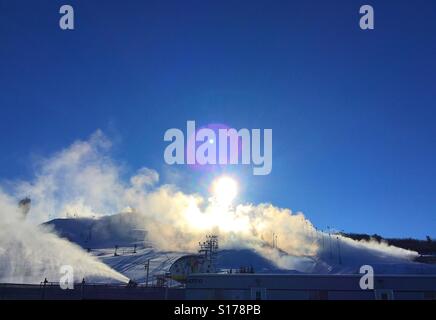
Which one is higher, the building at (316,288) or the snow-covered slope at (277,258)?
the building at (316,288)

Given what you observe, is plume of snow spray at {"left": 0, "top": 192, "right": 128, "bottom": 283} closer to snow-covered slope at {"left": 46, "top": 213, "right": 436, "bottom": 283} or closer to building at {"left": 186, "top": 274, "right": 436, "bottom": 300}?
snow-covered slope at {"left": 46, "top": 213, "right": 436, "bottom": 283}

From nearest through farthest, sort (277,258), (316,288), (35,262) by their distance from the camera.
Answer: (316,288) < (35,262) < (277,258)

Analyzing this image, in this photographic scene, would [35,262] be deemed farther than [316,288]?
Yes

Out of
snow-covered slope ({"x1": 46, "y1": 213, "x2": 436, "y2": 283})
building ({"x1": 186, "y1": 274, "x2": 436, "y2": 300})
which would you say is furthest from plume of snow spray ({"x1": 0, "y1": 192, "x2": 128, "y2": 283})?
building ({"x1": 186, "y1": 274, "x2": 436, "y2": 300})

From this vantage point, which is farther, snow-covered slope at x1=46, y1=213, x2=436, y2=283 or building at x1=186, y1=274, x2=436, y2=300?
snow-covered slope at x1=46, y1=213, x2=436, y2=283

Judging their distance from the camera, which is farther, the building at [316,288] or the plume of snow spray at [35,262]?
the plume of snow spray at [35,262]

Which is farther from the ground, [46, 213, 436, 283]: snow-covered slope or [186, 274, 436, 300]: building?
[186, 274, 436, 300]: building

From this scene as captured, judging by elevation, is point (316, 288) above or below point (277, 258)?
above

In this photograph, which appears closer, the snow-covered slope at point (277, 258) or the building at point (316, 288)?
the building at point (316, 288)

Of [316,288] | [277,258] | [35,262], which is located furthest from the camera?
[277,258]

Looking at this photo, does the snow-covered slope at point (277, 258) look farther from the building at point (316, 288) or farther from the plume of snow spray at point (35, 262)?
the building at point (316, 288)

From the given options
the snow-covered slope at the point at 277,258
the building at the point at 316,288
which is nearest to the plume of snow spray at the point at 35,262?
the snow-covered slope at the point at 277,258
